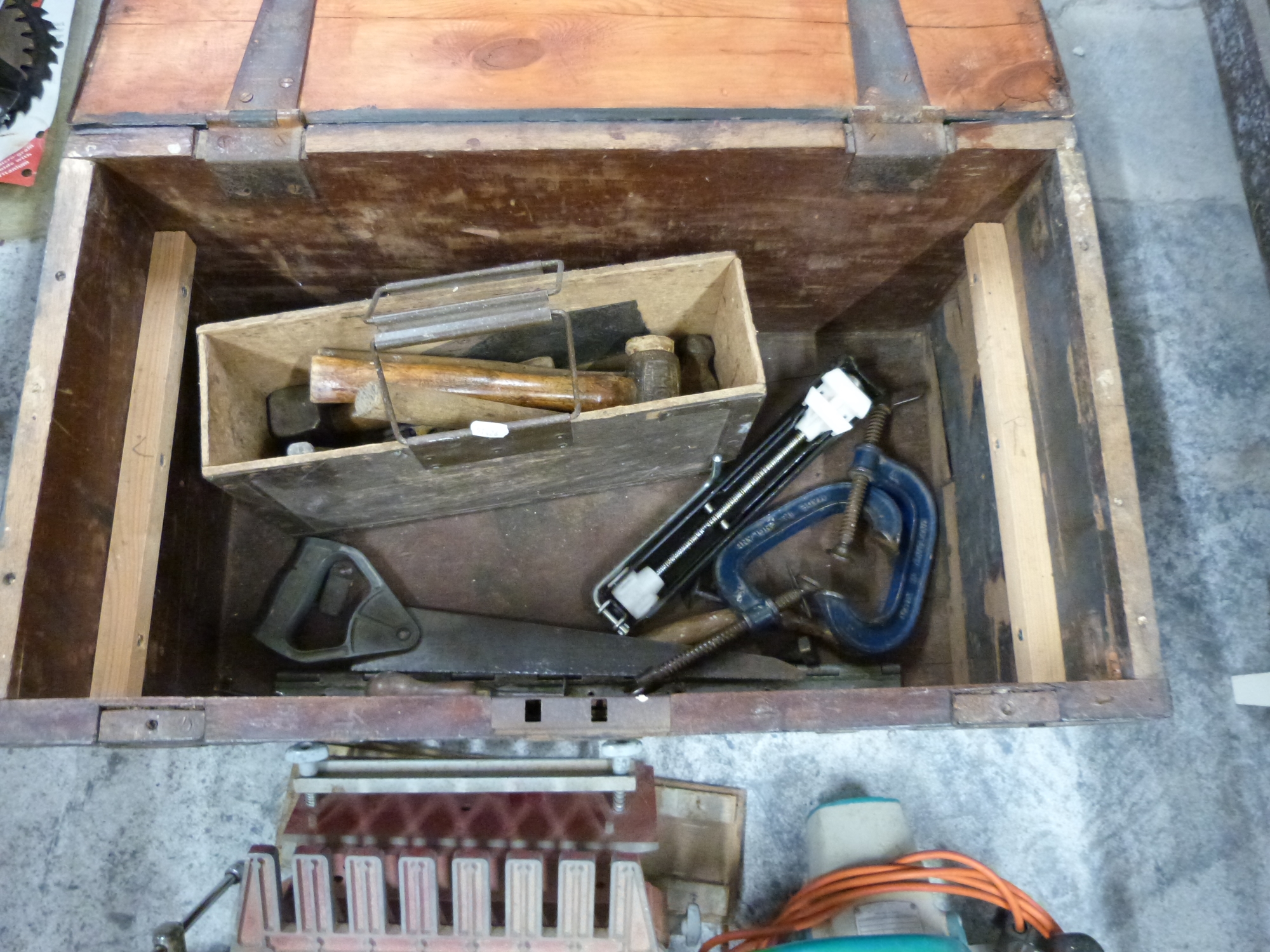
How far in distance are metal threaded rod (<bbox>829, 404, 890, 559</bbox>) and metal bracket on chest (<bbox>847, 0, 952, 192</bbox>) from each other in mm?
398

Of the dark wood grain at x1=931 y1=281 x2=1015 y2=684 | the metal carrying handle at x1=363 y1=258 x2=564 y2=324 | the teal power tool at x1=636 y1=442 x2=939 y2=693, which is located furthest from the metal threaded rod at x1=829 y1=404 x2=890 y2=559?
the metal carrying handle at x1=363 y1=258 x2=564 y2=324

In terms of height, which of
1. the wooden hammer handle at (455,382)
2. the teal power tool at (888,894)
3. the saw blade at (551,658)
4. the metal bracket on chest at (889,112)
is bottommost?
the teal power tool at (888,894)

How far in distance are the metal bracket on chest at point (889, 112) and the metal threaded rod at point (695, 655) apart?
0.63 metres

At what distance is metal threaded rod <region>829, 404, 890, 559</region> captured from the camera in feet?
4.55

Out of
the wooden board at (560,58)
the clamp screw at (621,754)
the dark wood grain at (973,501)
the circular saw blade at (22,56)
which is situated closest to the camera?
the clamp screw at (621,754)

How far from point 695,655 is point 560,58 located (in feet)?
2.82

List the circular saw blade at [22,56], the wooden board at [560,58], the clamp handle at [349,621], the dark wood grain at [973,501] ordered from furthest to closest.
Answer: the circular saw blade at [22,56]
the clamp handle at [349,621]
the dark wood grain at [973,501]
the wooden board at [560,58]

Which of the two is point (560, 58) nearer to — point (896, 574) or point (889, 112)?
point (889, 112)

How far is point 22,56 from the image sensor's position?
5.49 feet

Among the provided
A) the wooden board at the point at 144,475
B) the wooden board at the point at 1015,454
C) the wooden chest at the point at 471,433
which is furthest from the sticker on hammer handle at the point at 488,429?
the wooden board at the point at 1015,454

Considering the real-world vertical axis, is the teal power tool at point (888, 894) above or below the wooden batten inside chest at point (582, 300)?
below

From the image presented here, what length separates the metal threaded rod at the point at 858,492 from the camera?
139 cm

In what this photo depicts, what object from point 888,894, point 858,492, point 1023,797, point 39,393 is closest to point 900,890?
point 888,894

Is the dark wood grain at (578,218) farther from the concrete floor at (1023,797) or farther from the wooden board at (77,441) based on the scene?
the concrete floor at (1023,797)
